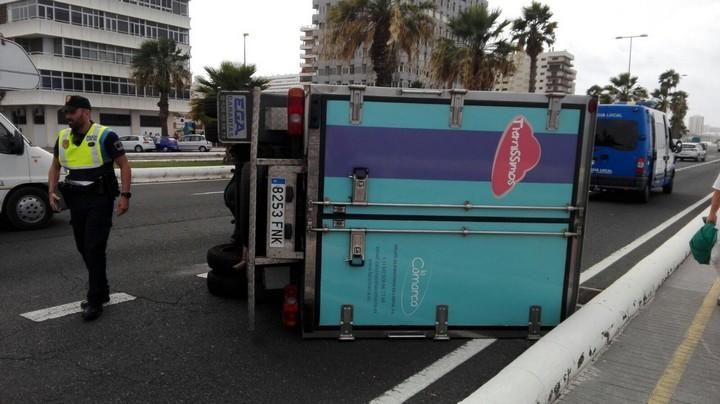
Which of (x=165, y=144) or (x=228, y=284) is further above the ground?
(x=228, y=284)

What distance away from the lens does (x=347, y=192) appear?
Answer: 3818mm

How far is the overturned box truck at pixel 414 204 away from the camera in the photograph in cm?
378

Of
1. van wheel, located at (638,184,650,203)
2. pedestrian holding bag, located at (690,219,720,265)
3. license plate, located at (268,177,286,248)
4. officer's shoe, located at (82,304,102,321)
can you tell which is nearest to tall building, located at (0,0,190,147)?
van wheel, located at (638,184,650,203)

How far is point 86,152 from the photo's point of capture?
4.52m

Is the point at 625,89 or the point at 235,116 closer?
the point at 235,116

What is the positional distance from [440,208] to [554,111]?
3.54 ft

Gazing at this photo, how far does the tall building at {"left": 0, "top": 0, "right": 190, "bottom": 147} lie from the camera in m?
46.1

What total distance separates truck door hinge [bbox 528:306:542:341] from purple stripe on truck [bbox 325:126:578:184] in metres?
1.01

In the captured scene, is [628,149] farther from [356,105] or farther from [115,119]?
[115,119]

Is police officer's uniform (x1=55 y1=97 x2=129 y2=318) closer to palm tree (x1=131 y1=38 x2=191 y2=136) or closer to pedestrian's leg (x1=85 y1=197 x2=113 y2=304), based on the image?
pedestrian's leg (x1=85 y1=197 x2=113 y2=304)

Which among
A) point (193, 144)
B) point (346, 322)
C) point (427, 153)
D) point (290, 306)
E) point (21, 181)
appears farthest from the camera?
point (193, 144)

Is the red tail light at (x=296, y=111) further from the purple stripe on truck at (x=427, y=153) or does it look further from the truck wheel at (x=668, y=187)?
the truck wheel at (x=668, y=187)

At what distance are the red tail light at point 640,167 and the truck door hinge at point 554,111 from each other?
10.4 metres

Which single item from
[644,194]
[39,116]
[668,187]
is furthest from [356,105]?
[39,116]
